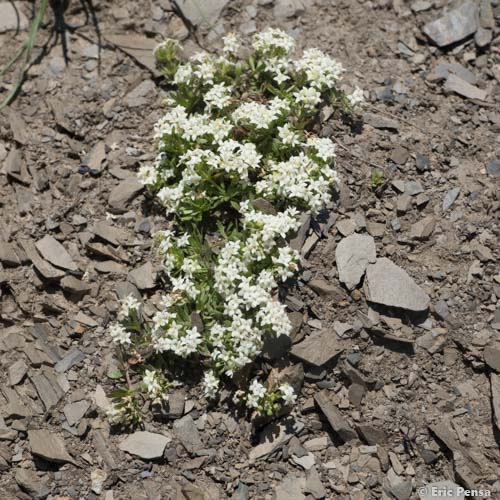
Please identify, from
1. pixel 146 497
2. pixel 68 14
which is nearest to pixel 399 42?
pixel 68 14

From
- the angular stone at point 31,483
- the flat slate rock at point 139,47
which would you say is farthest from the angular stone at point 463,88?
the angular stone at point 31,483

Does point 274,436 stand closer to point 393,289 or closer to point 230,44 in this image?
point 393,289

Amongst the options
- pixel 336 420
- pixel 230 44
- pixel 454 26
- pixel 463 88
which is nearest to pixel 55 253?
pixel 230 44

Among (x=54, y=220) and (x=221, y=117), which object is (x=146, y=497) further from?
(x=221, y=117)

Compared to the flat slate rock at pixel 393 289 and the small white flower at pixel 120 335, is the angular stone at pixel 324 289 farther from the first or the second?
the small white flower at pixel 120 335

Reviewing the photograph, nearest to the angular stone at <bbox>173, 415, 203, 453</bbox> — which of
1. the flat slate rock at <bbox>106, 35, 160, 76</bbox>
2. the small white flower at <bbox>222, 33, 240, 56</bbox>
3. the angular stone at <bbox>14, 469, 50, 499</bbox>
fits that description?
the angular stone at <bbox>14, 469, 50, 499</bbox>

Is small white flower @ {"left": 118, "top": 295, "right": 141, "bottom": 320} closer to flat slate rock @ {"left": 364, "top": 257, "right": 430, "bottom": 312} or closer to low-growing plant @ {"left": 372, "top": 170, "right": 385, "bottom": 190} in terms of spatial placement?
flat slate rock @ {"left": 364, "top": 257, "right": 430, "bottom": 312}
